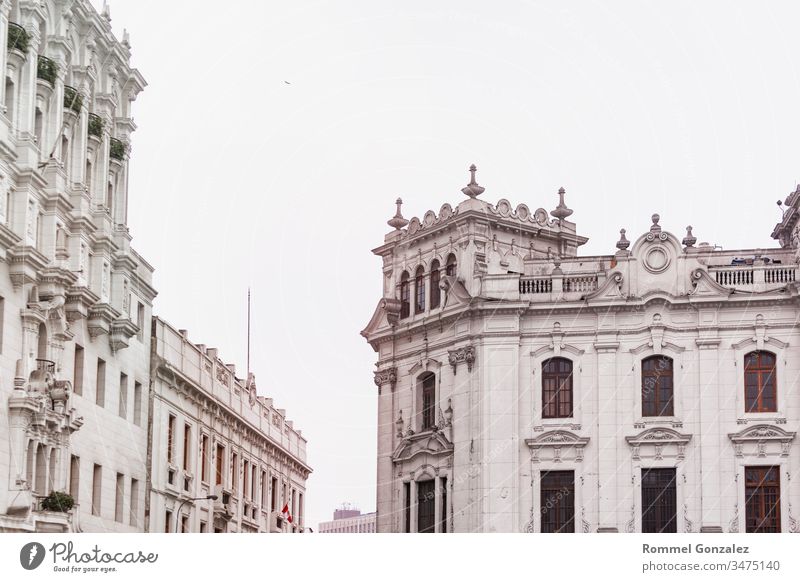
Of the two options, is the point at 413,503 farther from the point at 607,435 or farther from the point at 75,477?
the point at 75,477

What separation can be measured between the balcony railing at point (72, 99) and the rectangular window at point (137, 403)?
1096 centimetres

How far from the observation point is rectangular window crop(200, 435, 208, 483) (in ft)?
207

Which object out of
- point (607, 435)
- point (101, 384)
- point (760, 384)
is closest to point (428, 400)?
point (607, 435)

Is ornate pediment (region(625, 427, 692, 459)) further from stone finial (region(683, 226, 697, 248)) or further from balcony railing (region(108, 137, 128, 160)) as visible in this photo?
balcony railing (region(108, 137, 128, 160))

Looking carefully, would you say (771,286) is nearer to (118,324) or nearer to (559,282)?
(559,282)

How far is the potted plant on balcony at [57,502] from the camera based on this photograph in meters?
45.9

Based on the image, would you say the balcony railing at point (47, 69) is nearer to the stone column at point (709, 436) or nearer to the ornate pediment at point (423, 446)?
the ornate pediment at point (423, 446)

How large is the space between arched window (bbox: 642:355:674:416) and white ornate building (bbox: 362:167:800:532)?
53 mm

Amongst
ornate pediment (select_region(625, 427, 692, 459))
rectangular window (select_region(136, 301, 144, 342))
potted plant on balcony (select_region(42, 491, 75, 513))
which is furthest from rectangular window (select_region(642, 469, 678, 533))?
potted plant on balcony (select_region(42, 491, 75, 513))

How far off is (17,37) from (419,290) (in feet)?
73.3

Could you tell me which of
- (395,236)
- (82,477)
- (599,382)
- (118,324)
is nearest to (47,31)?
(118,324)

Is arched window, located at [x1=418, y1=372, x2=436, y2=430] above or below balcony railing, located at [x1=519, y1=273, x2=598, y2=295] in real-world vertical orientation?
below

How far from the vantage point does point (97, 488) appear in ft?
170

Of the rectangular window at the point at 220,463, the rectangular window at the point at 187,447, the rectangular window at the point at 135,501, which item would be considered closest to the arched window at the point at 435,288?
the rectangular window at the point at 187,447
